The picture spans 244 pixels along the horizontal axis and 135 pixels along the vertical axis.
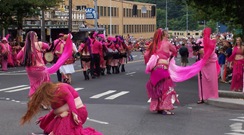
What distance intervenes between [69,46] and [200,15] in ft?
75.1

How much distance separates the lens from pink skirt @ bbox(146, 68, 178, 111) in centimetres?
1362

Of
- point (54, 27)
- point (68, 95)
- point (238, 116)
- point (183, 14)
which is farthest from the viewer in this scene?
point (183, 14)

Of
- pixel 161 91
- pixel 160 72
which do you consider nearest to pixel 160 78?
pixel 160 72

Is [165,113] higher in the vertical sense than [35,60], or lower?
lower

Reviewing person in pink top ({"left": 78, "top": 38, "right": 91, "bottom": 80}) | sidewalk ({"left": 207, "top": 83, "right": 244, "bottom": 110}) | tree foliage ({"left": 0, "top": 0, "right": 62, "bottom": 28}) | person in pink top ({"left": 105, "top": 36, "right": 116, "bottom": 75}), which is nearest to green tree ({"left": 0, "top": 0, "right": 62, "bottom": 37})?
tree foliage ({"left": 0, "top": 0, "right": 62, "bottom": 28})

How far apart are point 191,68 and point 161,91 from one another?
1.87 m

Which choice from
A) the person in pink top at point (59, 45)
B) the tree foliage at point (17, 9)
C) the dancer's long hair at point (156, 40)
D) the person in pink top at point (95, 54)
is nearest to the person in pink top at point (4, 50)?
the tree foliage at point (17, 9)

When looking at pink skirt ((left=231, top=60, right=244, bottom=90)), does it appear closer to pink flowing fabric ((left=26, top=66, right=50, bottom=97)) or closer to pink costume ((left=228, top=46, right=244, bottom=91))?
pink costume ((left=228, top=46, right=244, bottom=91))

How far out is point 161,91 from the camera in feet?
44.9

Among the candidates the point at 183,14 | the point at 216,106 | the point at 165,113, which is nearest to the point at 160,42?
the point at 165,113

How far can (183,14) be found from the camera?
4727 inches

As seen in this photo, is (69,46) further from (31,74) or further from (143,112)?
(143,112)

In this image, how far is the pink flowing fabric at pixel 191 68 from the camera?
47.7ft

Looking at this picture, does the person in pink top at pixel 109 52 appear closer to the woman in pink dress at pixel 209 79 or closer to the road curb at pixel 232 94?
the road curb at pixel 232 94
